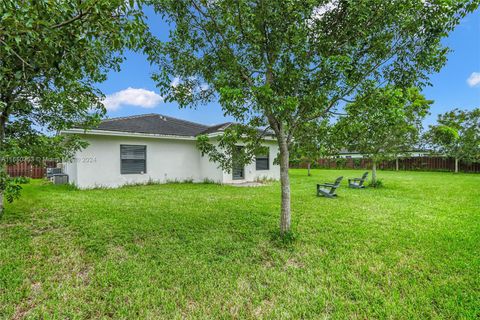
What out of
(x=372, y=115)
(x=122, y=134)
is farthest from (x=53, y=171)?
(x=372, y=115)

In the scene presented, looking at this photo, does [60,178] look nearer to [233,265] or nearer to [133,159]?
[133,159]

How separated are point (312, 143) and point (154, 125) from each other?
1108cm

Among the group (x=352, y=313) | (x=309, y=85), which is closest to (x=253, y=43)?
(x=309, y=85)

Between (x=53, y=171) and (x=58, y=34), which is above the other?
(x=58, y=34)

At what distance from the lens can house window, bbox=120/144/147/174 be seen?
449 inches

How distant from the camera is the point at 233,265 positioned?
350 cm

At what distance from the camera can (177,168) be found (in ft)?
42.8

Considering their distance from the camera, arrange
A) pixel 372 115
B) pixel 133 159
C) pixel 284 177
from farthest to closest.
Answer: pixel 133 159, pixel 284 177, pixel 372 115

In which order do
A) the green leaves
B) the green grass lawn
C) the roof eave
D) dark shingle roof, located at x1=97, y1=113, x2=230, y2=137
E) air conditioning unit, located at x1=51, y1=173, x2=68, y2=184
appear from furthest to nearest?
air conditioning unit, located at x1=51, y1=173, x2=68, y2=184 < dark shingle roof, located at x1=97, y1=113, x2=230, y2=137 < the roof eave < the green leaves < the green grass lawn

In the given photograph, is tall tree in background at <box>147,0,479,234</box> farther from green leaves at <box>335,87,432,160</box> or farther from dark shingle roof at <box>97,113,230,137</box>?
dark shingle roof at <box>97,113,230,137</box>

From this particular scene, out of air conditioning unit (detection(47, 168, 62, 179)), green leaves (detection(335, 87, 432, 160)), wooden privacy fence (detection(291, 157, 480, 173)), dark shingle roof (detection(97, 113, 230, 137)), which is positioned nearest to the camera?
green leaves (detection(335, 87, 432, 160))

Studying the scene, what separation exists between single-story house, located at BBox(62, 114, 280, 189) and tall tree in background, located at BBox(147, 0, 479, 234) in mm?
4892

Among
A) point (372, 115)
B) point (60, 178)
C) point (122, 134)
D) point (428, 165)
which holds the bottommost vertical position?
point (60, 178)

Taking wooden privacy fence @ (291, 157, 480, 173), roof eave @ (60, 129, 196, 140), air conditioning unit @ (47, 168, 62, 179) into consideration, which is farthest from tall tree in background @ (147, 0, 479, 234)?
wooden privacy fence @ (291, 157, 480, 173)
